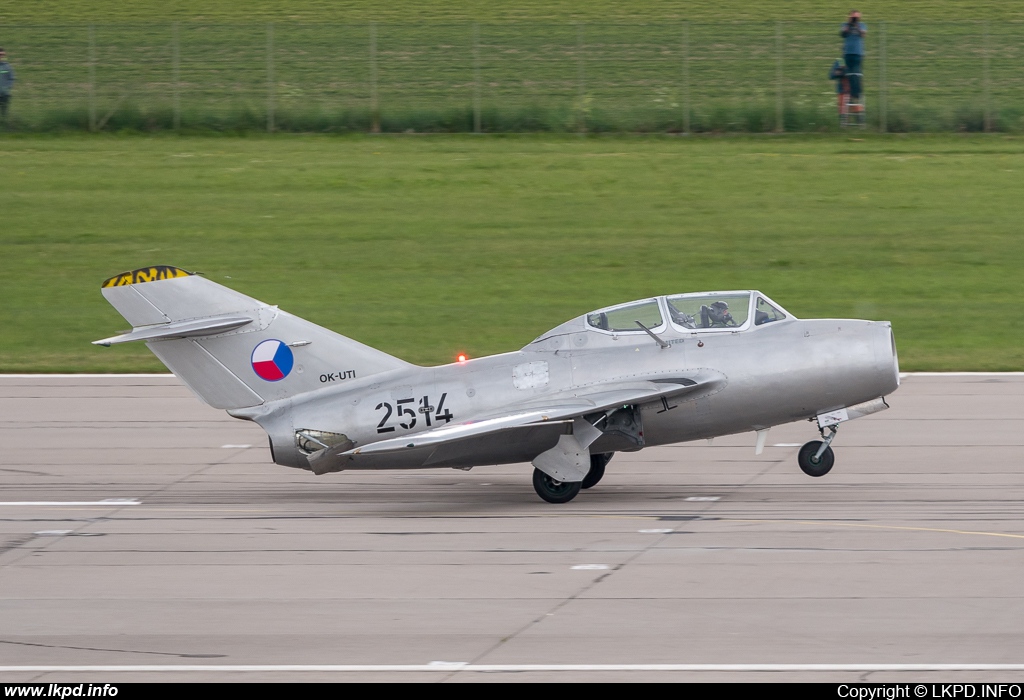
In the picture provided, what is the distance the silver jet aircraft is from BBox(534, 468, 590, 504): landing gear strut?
1 cm

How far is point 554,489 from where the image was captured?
573 inches

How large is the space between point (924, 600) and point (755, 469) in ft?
16.4

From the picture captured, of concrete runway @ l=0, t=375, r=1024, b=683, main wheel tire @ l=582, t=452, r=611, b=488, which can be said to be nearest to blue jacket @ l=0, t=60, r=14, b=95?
concrete runway @ l=0, t=375, r=1024, b=683

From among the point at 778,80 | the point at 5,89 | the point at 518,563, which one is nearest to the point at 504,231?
the point at 778,80

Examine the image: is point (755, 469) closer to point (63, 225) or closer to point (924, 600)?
point (924, 600)

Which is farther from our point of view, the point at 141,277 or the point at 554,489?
the point at 141,277

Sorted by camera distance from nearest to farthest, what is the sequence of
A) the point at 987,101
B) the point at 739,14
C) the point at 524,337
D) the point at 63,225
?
the point at 524,337
the point at 63,225
the point at 987,101
the point at 739,14

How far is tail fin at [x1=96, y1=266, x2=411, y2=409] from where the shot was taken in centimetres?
1480

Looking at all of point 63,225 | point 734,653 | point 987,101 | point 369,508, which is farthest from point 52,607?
point 987,101

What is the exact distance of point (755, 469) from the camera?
16000 mm

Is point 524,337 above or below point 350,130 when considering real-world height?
below

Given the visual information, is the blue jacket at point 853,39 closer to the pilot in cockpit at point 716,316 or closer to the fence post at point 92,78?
the fence post at point 92,78

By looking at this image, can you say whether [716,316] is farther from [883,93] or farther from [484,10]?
[484,10]

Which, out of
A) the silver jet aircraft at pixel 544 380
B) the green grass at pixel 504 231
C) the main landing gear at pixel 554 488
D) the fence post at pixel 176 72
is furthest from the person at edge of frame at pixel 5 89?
the main landing gear at pixel 554 488
